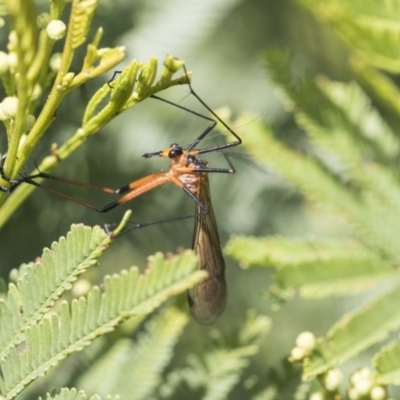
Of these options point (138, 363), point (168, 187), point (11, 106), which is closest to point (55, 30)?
point (11, 106)

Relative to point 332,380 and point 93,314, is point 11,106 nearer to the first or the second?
point 93,314

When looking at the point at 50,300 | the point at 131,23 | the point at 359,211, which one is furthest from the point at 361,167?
the point at 50,300

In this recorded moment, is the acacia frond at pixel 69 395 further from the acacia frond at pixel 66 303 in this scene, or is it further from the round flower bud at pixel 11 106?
the round flower bud at pixel 11 106

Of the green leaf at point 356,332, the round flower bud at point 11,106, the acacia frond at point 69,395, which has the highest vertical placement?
the round flower bud at point 11,106

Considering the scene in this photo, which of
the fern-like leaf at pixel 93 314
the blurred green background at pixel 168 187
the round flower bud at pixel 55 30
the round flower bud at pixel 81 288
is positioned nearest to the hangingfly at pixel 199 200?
the blurred green background at pixel 168 187

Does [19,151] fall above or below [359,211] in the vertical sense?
above

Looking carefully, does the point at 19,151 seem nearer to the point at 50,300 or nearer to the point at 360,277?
the point at 50,300

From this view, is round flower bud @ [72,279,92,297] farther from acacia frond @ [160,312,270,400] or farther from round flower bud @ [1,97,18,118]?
round flower bud @ [1,97,18,118]

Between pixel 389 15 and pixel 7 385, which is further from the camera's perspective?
pixel 389 15
